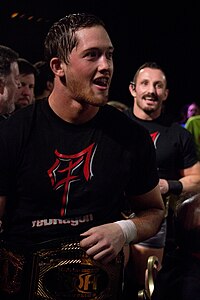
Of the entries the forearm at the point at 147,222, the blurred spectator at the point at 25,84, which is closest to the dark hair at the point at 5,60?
the blurred spectator at the point at 25,84

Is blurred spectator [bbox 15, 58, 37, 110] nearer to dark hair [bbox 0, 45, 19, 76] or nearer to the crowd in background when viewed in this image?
the crowd in background

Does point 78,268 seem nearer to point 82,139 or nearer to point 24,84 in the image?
point 82,139

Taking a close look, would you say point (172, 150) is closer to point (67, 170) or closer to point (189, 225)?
point (67, 170)

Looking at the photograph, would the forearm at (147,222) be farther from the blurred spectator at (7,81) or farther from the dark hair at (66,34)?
the blurred spectator at (7,81)

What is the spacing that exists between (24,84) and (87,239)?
1.93 metres

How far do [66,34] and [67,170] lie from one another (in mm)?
487

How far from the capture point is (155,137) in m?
3.39

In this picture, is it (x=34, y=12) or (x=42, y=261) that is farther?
(x=34, y=12)

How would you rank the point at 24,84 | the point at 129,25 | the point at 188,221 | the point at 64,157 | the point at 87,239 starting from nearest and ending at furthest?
the point at 188,221 → the point at 87,239 → the point at 64,157 → the point at 24,84 → the point at 129,25

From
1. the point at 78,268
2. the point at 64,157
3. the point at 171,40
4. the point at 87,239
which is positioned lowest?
the point at 78,268

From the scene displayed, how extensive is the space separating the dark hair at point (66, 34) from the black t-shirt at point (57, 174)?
0.69 feet

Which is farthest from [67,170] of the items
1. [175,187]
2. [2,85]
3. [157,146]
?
[157,146]

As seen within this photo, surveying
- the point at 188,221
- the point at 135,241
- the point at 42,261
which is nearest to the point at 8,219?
the point at 42,261

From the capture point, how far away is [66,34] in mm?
1710
